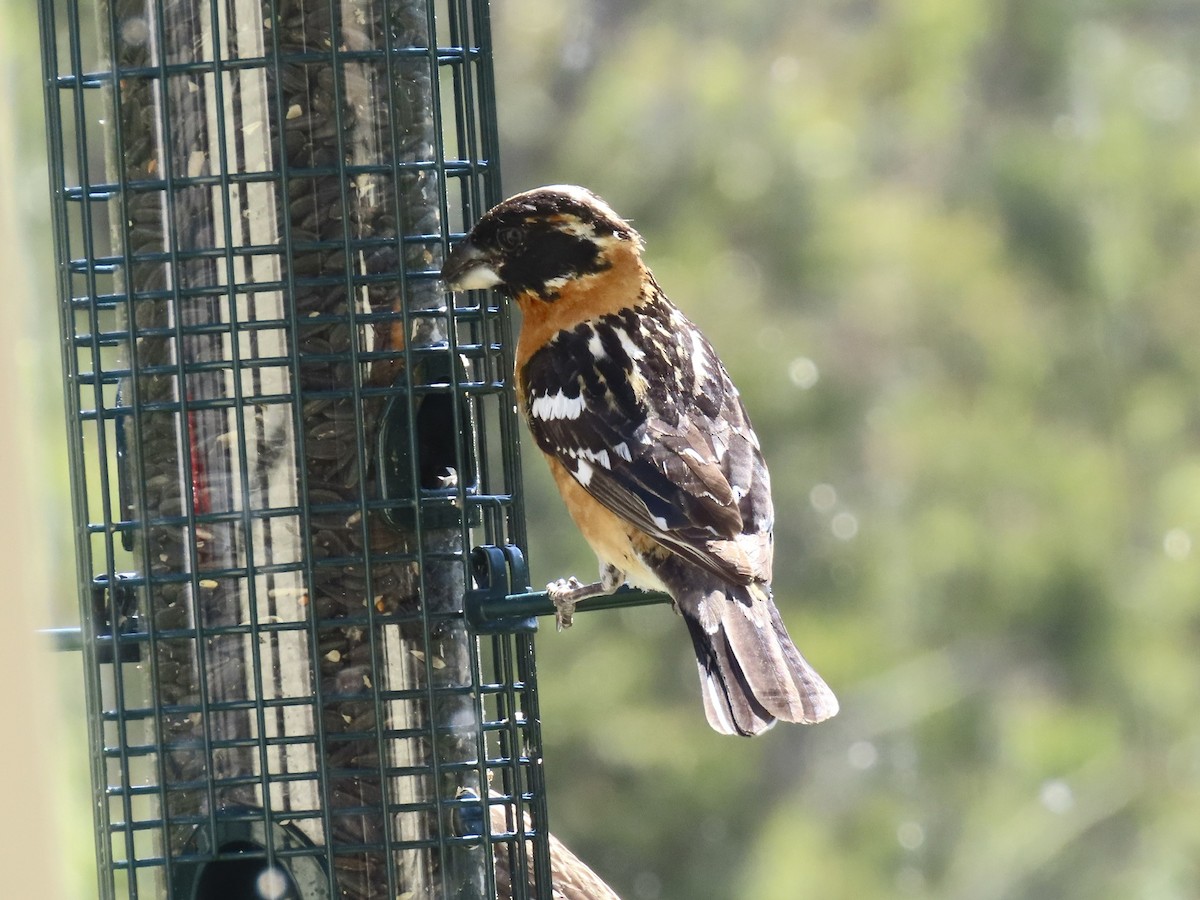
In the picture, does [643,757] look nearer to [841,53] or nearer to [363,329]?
[841,53]

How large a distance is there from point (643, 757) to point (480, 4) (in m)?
7.56

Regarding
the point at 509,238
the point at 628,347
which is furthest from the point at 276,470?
the point at 628,347

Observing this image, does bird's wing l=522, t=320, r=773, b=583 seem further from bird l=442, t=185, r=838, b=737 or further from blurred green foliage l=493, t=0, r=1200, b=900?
blurred green foliage l=493, t=0, r=1200, b=900

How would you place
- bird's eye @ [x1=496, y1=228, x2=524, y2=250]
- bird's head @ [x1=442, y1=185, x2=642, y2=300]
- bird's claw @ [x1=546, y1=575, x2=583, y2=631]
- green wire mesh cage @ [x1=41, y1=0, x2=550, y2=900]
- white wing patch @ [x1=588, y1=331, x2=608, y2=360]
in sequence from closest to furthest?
green wire mesh cage @ [x1=41, y1=0, x2=550, y2=900] → bird's claw @ [x1=546, y1=575, x2=583, y2=631] → bird's head @ [x1=442, y1=185, x2=642, y2=300] → bird's eye @ [x1=496, y1=228, x2=524, y2=250] → white wing patch @ [x1=588, y1=331, x2=608, y2=360]

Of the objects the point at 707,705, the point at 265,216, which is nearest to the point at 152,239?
the point at 265,216

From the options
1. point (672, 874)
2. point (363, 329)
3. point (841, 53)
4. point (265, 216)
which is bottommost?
point (672, 874)

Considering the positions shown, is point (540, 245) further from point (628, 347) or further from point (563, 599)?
point (563, 599)

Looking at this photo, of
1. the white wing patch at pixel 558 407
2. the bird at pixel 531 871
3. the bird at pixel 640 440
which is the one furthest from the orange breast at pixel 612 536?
the bird at pixel 531 871

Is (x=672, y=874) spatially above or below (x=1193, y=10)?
below

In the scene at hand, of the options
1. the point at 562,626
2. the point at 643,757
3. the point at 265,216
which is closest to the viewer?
the point at 265,216

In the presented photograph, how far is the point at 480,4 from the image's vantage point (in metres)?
5.03

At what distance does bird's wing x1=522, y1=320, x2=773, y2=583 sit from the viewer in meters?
5.01

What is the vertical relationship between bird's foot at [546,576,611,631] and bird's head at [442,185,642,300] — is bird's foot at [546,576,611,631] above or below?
below

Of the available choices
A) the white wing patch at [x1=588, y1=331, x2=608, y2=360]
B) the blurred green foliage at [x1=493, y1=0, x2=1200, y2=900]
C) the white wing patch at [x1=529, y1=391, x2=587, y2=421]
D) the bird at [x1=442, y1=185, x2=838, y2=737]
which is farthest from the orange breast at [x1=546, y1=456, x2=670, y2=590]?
the blurred green foliage at [x1=493, y1=0, x2=1200, y2=900]
